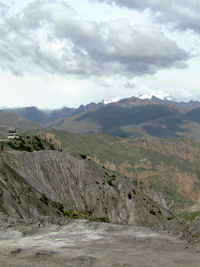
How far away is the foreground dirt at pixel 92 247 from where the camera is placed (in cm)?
3622

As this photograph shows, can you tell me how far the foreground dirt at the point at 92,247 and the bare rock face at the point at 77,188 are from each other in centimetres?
2364

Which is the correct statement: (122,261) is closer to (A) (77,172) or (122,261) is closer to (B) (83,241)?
(B) (83,241)

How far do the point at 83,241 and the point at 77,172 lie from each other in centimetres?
6782

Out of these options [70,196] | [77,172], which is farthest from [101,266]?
[77,172]

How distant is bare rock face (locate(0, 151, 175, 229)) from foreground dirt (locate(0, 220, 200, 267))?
77.5 feet

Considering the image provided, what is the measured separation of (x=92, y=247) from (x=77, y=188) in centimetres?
6488

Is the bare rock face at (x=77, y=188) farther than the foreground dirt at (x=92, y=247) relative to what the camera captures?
Yes

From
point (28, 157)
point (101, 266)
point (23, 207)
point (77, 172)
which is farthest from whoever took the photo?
point (77, 172)

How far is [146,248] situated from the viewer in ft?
140

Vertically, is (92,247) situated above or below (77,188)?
above

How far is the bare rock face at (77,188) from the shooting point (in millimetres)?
87375

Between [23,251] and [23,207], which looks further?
[23,207]

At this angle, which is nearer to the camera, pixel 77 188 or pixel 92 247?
pixel 92 247

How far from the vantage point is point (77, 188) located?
107m
